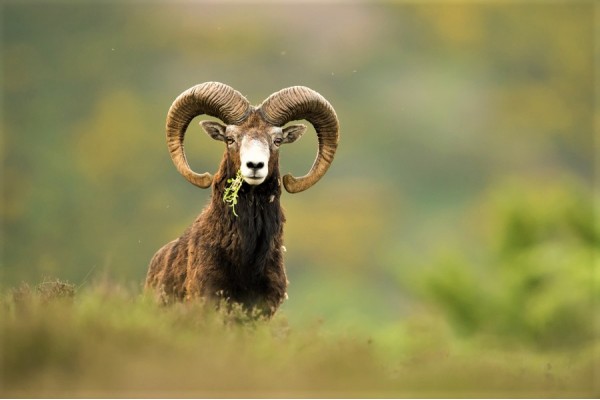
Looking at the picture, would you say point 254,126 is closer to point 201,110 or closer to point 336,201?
point 201,110

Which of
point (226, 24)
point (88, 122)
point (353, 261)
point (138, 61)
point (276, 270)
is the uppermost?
point (226, 24)

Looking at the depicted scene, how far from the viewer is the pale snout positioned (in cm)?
1275

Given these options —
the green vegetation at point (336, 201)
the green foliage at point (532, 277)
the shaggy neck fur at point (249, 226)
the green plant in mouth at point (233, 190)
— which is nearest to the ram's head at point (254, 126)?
the green plant in mouth at point (233, 190)

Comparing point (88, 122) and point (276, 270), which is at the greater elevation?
point (88, 122)

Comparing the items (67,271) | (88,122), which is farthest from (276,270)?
(88,122)

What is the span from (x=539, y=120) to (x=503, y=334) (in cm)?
9295

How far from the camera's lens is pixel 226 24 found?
127562 millimetres

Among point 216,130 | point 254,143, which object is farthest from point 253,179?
point 216,130

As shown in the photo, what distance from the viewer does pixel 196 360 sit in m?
10.1

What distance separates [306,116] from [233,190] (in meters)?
1.53

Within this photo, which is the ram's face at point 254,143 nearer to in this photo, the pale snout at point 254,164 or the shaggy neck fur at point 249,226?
the pale snout at point 254,164

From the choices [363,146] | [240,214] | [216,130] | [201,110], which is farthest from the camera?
[363,146]

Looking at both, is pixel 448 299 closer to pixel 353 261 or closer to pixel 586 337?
pixel 586 337

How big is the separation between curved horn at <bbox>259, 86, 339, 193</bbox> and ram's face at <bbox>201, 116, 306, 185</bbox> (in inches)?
7.0
